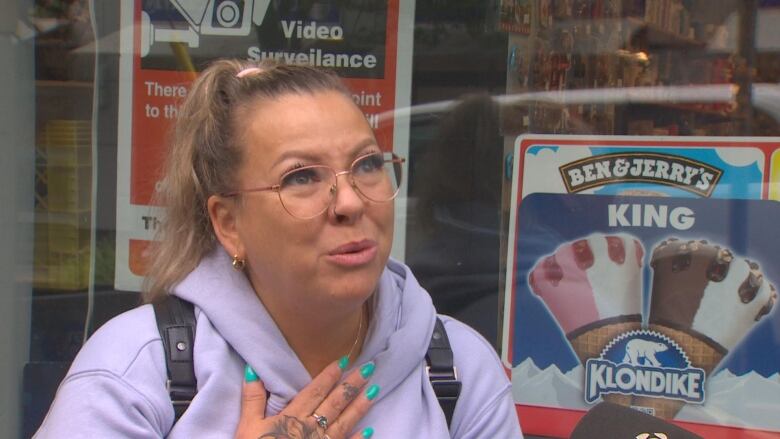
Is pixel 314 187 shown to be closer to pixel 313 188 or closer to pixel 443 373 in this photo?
pixel 313 188

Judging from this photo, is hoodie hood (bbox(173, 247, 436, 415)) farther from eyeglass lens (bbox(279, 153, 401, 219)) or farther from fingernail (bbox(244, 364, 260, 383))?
eyeglass lens (bbox(279, 153, 401, 219))

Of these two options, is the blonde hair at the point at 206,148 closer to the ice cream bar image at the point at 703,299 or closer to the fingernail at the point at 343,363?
the fingernail at the point at 343,363

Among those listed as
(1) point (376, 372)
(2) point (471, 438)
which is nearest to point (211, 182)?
(1) point (376, 372)

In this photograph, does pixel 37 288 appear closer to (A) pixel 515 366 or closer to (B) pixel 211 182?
(A) pixel 515 366

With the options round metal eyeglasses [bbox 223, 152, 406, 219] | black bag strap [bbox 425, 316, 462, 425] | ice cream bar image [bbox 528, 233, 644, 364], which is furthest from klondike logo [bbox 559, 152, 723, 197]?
round metal eyeglasses [bbox 223, 152, 406, 219]

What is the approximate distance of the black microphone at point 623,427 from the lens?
1874 mm

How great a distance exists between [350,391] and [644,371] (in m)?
1.49

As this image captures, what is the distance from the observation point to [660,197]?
298 cm

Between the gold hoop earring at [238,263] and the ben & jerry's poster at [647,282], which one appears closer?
the gold hoop earring at [238,263]

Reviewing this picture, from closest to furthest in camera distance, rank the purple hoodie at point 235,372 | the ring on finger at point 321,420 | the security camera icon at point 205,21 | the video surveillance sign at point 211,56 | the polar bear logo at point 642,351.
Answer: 1. the purple hoodie at point 235,372
2. the ring on finger at point 321,420
3. the polar bear logo at point 642,351
4. the video surveillance sign at point 211,56
5. the security camera icon at point 205,21

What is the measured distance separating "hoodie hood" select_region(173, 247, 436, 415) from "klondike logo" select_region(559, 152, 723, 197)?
47.5 inches

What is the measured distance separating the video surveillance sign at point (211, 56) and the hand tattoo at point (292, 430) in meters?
1.65

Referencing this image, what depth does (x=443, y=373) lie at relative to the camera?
1916 mm

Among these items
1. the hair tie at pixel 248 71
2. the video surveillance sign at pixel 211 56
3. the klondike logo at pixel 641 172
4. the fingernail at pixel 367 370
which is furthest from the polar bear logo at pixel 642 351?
the hair tie at pixel 248 71
